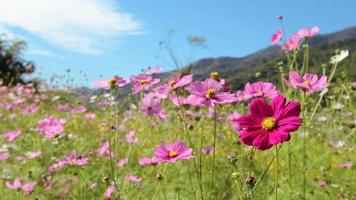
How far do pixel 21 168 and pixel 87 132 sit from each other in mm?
1458

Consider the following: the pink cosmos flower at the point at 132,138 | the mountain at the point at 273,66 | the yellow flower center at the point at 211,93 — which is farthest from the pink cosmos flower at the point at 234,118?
the yellow flower center at the point at 211,93

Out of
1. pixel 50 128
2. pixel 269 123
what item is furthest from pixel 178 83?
pixel 50 128

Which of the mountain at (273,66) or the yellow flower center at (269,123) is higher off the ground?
the mountain at (273,66)

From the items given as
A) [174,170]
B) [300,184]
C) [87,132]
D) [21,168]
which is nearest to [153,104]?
[300,184]

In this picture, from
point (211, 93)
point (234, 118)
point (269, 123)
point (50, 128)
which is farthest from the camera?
point (234, 118)

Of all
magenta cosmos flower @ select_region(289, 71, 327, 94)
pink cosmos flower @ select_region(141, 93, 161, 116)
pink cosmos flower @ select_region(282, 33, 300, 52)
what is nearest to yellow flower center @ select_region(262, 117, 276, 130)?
magenta cosmos flower @ select_region(289, 71, 327, 94)

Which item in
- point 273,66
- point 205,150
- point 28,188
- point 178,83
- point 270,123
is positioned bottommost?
point 28,188

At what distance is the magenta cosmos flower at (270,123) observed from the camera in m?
1.39

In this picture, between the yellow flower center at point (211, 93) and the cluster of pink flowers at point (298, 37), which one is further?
the cluster of pink flowers at point (298, 37)

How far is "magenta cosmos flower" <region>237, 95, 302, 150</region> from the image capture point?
139cm

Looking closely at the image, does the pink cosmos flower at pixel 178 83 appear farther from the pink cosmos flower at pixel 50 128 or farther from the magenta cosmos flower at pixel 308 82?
the pink cosmos flower at pixel 50 128

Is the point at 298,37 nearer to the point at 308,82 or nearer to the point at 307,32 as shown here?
the point at 307,32

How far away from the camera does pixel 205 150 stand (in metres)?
3.25

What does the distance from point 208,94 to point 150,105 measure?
2.08 ft
